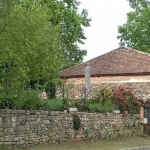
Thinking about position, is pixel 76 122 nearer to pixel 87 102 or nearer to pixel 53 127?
pixel 53 127

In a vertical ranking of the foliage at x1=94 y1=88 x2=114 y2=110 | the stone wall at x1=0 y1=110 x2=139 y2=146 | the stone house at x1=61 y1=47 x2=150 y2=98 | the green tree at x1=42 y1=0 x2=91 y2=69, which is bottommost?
the stone wall at x1=0 y1=110 x2=139 y2=146

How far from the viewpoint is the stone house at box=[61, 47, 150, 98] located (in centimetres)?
3356

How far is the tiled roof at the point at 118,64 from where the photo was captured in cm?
3509

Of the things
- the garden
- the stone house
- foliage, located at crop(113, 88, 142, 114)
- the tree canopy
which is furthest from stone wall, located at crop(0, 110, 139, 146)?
the stone house

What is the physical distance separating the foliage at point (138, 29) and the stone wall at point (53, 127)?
24.1 metres

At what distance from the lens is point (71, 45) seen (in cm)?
4641

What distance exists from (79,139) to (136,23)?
30.2 m

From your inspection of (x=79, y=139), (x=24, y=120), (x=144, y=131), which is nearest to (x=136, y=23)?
(x=144, y=131)

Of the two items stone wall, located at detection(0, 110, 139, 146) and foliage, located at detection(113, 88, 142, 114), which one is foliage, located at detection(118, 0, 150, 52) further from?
stone wall, located at detection(0, 110, 139, 146)

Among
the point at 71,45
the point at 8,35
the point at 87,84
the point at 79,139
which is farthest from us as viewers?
the point at 71,45

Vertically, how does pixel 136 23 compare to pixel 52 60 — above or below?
above

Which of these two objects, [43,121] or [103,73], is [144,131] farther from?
[43,121]

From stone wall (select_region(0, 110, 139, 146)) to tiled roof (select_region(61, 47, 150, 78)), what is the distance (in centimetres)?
758

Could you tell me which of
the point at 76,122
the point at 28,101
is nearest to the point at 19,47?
the point at 28,101
